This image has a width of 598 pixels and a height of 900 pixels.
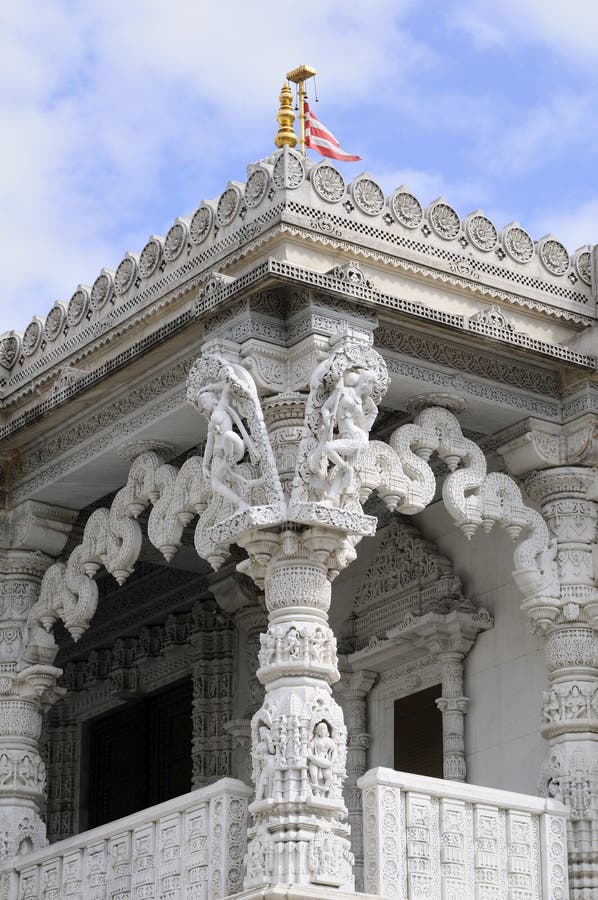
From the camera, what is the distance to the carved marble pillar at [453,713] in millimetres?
11953

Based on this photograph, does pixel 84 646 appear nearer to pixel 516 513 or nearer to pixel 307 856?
pixel 516 513

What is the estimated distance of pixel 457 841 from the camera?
32.8 ft

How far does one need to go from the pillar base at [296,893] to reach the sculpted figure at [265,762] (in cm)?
51

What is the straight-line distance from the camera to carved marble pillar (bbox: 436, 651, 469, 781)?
471 inches

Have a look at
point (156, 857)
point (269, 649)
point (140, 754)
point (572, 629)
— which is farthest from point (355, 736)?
point (269, 649)

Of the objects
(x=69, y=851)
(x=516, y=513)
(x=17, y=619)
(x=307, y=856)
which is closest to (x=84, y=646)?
(x=17, y=619)

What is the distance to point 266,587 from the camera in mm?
10047

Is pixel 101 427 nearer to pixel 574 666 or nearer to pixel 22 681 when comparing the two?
pixel 22 681

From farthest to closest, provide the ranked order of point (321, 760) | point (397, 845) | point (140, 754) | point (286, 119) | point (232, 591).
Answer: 1. point (140, 754)
2. point (232, 591)
3. point (286, 119)
4. point (397, 845)
5. point (321, 760)

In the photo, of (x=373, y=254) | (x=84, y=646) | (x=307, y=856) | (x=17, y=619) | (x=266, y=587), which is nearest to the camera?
(x=307, y=856)

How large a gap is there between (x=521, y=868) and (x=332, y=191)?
12.9 ft

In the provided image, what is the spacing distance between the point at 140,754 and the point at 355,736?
116 inches

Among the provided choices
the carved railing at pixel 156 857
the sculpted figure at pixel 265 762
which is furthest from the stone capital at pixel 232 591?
the sculpted figure at pixel 265 762

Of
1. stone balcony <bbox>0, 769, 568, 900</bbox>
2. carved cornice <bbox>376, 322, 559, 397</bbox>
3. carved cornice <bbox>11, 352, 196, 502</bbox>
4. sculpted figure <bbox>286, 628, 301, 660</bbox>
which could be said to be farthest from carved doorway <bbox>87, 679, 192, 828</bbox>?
sculpted figure <bbox>286, 628, 301, 660</bbox>
